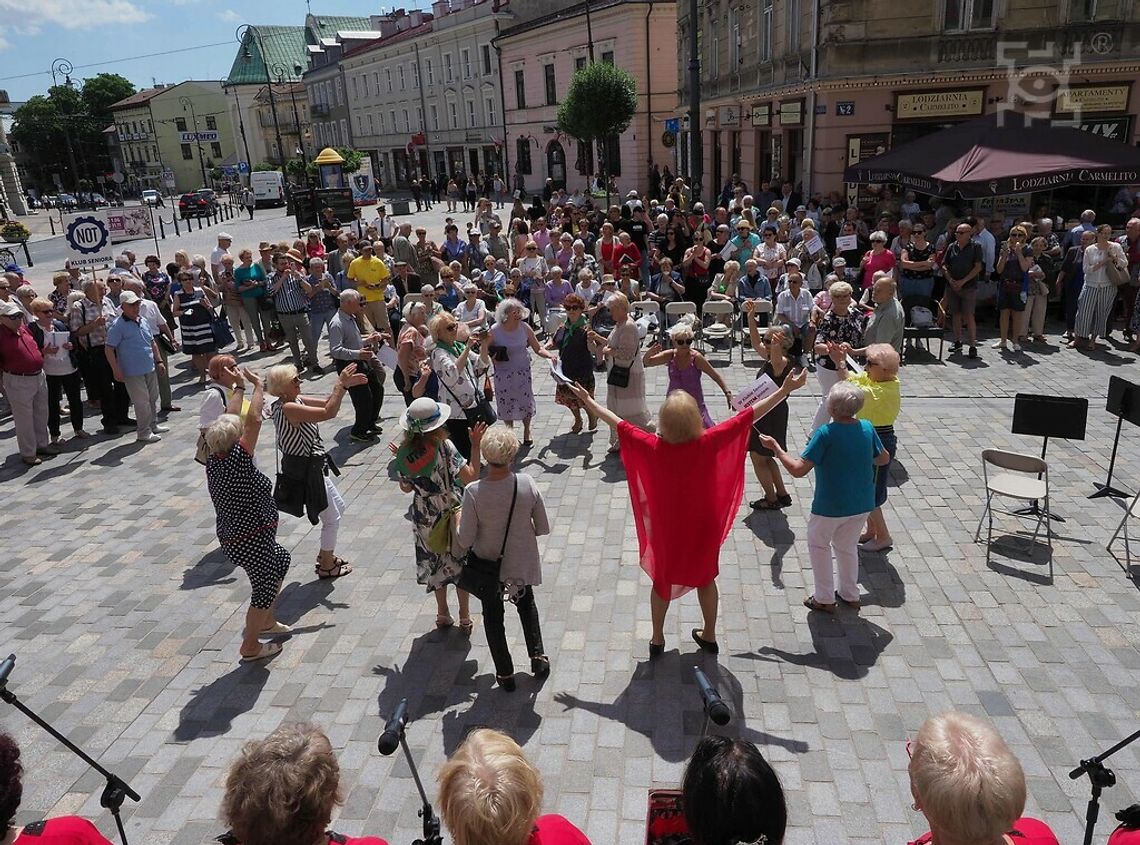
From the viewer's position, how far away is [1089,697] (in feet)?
15.4

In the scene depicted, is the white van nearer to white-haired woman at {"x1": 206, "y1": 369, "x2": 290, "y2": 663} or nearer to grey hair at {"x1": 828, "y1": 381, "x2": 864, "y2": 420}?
white-haired woman at {"x1": 206, "y1": 369, "x2": 290, "y2": 663}

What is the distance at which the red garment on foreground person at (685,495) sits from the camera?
476cm

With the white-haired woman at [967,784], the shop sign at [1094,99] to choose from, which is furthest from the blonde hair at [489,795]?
the shop sign at [1094,99]

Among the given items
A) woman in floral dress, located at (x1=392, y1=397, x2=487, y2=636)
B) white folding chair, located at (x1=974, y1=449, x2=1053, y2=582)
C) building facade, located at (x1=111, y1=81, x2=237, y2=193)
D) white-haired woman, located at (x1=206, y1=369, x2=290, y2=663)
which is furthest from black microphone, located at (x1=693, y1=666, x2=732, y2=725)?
building facade, located at (x1=111, y1=81, x2=237, y2=193)

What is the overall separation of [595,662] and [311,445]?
2.72 metres

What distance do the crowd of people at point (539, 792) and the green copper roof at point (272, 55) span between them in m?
91.6

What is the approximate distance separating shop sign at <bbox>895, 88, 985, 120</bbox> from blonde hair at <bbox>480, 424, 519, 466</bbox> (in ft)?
59.3

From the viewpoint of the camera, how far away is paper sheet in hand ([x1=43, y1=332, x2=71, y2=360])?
9766mm

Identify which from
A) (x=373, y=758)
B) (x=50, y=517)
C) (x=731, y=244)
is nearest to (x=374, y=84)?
(x=731, y=244)

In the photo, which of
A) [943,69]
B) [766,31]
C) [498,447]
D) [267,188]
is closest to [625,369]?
[498,447]

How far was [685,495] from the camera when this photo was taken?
15.6 ft

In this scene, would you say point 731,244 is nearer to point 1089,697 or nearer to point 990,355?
point 990,355

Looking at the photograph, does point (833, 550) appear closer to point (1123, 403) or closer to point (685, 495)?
point (685, 495)

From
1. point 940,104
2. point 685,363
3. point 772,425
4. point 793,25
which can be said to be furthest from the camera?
point 793,25
